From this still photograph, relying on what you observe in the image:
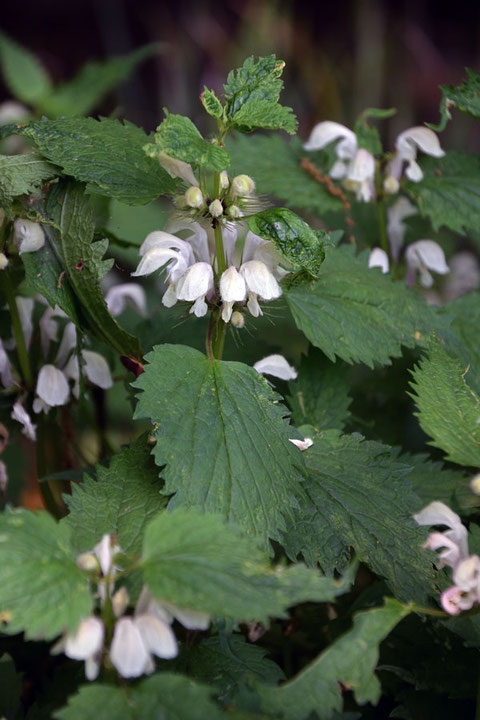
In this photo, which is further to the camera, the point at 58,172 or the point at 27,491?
the point at 27,491

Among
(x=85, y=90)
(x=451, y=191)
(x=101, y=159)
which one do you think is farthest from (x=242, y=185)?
(x=85, y=90)

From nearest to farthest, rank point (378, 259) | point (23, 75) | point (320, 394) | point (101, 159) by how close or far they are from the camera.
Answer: point (101, 159)
point (320, 394)
point (378, 259)
point (23, 75)

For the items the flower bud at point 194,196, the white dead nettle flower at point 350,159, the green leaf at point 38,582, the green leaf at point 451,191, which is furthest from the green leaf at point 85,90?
the green leaf at point 38,582

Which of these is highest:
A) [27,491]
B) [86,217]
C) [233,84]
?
[233,84]

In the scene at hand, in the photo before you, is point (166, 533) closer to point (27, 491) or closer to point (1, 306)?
point (1, 306)

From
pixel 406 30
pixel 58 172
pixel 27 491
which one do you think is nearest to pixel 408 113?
pixel 406 30

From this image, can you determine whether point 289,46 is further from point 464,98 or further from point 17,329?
point 17,329
